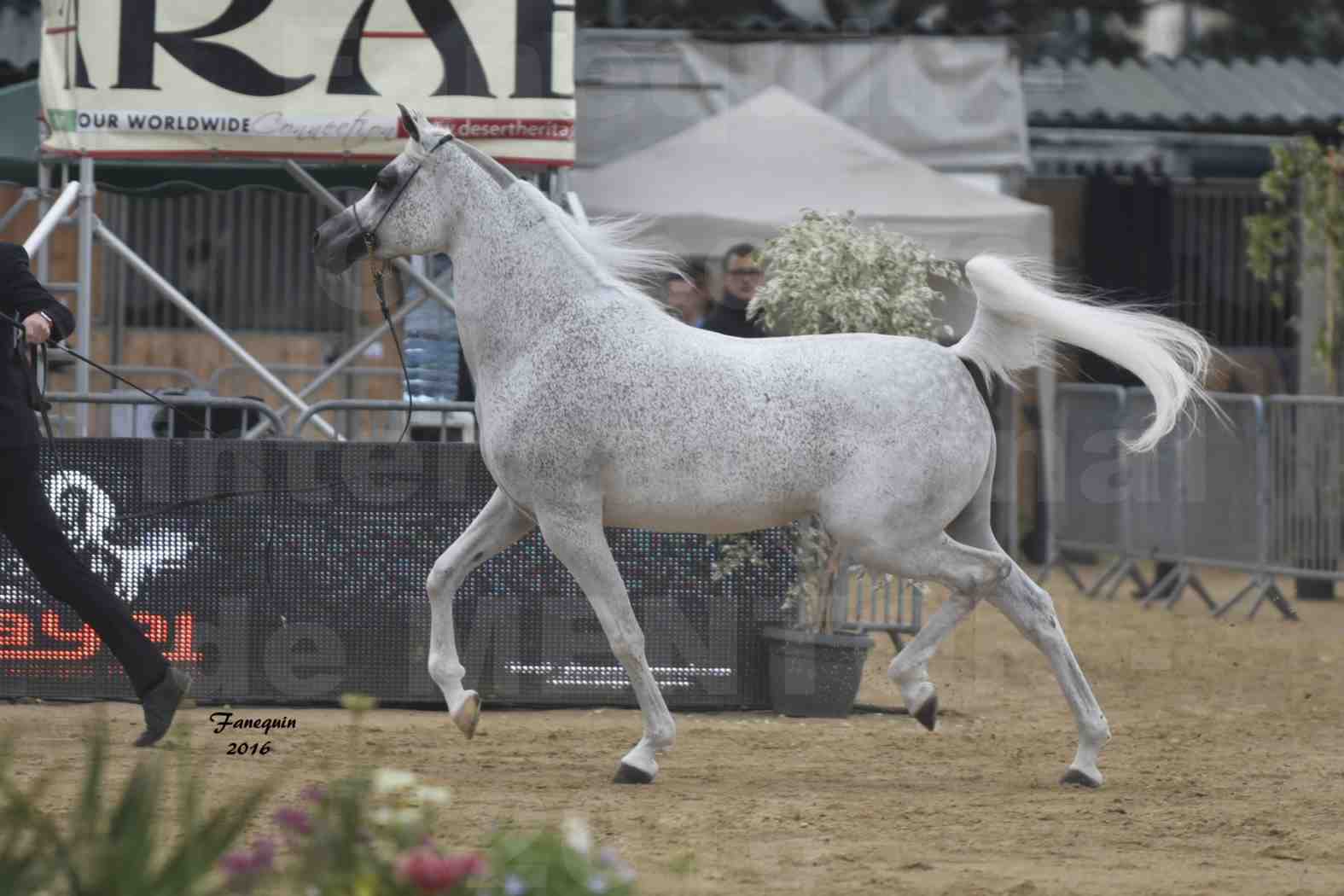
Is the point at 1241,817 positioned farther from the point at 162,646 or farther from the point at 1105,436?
the point at 1105,436

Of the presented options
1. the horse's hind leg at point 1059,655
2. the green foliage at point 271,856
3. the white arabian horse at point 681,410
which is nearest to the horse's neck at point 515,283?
the white arabian horse at point 681,410

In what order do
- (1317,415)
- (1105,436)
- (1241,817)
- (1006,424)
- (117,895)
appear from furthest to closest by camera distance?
(1006,424) < (1105,436) < (1317,415) < (1241,817) < (117,895)

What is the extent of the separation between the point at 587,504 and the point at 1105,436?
31.3ft

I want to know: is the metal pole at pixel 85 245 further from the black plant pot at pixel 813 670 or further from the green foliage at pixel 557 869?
the green foliage at pixel 557 869

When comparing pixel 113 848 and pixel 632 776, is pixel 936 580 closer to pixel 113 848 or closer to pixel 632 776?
pixel 632 776

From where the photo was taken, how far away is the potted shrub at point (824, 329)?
8727 millimetres

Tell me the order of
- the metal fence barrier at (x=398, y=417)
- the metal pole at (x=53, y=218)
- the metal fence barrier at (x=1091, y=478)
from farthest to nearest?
1. the metal fence barrier at (x=1091, y=478)
2. the metal pole at (x=53, y=218)
3. the metal fence barrier at (x=398, y=417)

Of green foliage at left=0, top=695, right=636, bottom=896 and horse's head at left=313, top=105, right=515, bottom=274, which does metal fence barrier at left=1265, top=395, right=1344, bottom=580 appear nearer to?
horse's head at left=313, top=105, right=515, bottom=274

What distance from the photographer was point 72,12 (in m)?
9.95

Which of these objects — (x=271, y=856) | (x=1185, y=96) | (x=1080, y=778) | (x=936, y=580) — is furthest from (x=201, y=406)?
(x=1185, y=96)

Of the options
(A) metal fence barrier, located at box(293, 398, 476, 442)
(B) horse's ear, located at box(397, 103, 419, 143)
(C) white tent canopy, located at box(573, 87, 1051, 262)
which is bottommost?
(A) metal fence barrier, located at box(293, 398, 476, 442)

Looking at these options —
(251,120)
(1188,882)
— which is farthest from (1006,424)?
(1188,882)

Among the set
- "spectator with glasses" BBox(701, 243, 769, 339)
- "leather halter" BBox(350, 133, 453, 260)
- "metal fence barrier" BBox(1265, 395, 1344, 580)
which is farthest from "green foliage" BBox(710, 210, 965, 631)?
"metal fence barrier" BBox(1265, 395, 1344, 580)

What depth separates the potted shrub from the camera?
344 inches
